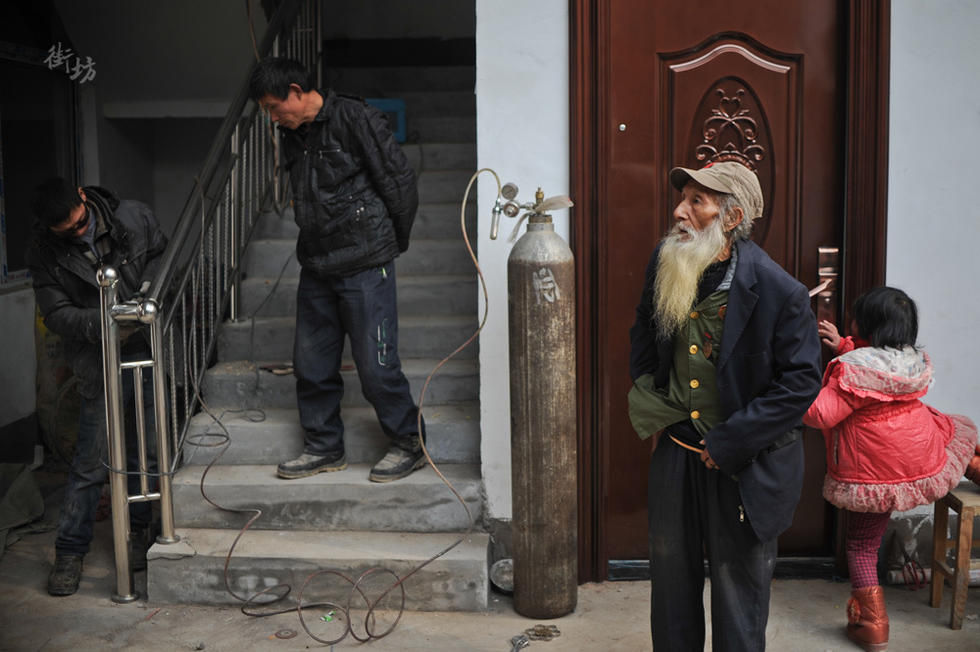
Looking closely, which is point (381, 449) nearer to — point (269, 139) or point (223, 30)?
point (269, 139)

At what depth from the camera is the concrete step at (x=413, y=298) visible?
5617 millimetres

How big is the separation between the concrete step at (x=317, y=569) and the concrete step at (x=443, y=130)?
130 inches

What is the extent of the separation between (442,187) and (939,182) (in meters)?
3.06

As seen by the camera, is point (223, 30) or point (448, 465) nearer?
point (448, 465)

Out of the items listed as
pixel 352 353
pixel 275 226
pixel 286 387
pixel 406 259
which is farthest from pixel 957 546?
pixel 275 226

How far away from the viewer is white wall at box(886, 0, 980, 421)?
4.23m

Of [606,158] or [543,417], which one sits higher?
[606,158]

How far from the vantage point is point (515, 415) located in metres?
4.04

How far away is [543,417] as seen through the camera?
3.99m

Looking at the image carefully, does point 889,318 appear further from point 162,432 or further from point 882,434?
point 162,432

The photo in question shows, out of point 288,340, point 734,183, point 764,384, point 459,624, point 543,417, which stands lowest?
point 459,624

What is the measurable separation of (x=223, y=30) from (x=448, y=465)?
3.98 metres

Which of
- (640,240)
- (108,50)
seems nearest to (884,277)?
(640,240)

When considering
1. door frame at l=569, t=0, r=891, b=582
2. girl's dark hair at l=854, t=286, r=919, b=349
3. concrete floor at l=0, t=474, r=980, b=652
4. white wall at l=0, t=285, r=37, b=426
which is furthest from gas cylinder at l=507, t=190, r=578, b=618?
white wall at l=0, t=285, r=37, b=426
